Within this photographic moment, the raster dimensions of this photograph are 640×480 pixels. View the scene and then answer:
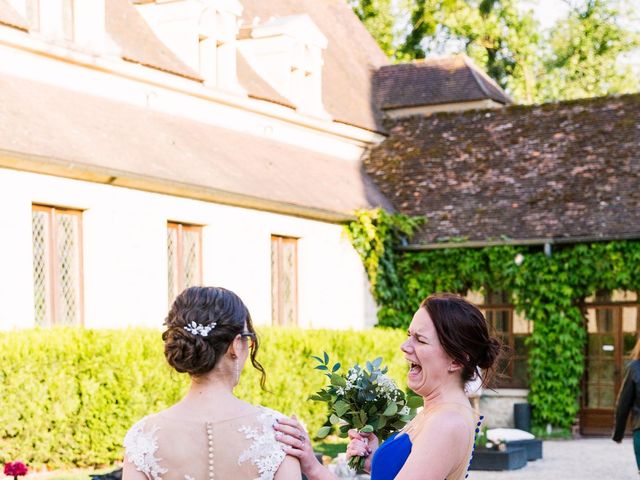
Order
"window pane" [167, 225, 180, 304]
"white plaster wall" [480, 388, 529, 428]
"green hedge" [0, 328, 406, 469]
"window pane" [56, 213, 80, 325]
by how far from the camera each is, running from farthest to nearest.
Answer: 1. "white plaster wall" [480, 388, 529, 428]
2. "window pane" [167, 225, 180, 304]
3. "window pane" [56, 213, 80, 325]
4. "green hedge" [0, 328, 406, 469]

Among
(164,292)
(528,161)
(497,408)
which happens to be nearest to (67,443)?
(164,292)

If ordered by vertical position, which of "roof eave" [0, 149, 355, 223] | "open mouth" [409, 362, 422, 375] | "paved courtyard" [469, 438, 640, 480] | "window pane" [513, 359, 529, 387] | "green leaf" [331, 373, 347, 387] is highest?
"roof eave" [0, 149, 355, 223]

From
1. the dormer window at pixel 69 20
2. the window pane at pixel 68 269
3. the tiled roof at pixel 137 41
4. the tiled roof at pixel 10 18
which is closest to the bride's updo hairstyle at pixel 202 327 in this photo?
the window pane at pixel 68 269

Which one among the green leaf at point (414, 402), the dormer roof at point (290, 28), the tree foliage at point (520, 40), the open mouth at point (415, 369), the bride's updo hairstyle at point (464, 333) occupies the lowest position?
the green leaf at point (414, 402)

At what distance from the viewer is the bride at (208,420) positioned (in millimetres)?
3279

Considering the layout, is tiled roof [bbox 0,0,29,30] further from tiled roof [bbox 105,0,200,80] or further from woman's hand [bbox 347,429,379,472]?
woman's hand [bbox 347,429,379,472]

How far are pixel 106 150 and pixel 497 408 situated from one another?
977cm

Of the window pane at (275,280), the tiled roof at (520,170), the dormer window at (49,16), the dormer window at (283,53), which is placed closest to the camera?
the dormer window at (49,16)

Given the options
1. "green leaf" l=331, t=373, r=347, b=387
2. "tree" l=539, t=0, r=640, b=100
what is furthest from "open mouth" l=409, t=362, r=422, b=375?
"tree" l=539, t=0, r=640, b=100

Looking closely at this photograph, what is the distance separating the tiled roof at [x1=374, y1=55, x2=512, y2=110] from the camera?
1046 inches

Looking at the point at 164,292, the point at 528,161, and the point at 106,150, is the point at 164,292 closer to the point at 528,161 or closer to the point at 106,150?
the point at 106,150

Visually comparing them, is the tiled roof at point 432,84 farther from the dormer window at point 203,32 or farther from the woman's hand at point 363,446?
the woman's hand at point 363,446

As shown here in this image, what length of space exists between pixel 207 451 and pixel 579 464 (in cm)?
1401

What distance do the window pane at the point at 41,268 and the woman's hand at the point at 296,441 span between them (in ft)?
39.3
